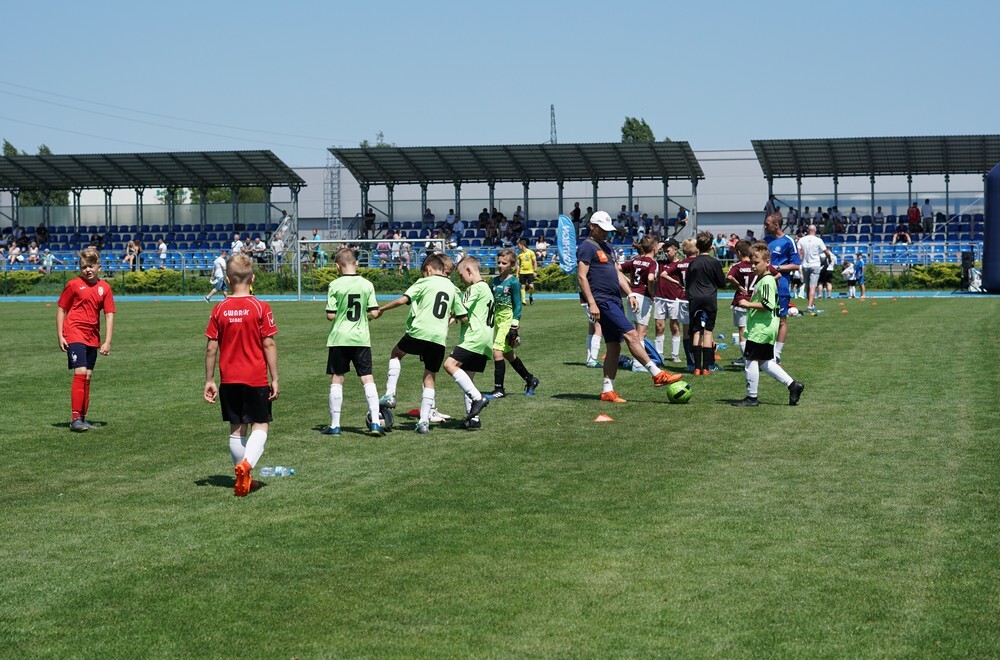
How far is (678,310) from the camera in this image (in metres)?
17.0

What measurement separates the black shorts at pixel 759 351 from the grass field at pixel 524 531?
660mm

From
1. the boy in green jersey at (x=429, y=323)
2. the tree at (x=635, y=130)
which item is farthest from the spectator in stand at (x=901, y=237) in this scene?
the tree at (x=635, y=130)

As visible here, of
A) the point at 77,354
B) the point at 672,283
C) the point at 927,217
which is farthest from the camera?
the point at 927,217

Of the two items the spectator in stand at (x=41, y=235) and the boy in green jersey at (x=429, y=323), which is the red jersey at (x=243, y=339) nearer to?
the boy in green jersey at (x=429, y=323)

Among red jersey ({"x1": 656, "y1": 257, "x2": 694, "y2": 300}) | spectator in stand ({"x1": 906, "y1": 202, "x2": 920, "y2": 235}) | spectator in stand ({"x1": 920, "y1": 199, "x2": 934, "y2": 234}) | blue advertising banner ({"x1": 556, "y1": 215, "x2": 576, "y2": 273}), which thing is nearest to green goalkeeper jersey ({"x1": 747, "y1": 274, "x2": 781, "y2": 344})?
red jersey ({"x1": 656, "y1": 257, "x2": 694, "y2": 300})

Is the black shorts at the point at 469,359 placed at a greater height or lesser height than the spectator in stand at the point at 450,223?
lesser

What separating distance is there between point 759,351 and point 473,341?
3.30m

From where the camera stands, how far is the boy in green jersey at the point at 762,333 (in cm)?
1316

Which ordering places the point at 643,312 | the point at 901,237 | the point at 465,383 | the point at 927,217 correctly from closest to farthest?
1. the point at 465,383
2. the point at 643,312
3. the point at 901,237
4. the point at 927,217

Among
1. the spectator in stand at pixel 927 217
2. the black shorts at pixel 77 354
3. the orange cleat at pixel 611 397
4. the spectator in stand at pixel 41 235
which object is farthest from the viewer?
the spectator in stand at pixel 41 235

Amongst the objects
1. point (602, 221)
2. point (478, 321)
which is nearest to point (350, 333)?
point (478, 321)

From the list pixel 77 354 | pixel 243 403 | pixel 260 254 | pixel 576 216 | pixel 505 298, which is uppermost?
pixel 576 216

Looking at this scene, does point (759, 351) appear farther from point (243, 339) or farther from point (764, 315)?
point (243, 339)

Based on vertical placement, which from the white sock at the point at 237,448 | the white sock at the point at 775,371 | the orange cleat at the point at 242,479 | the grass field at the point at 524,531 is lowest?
the grass field at the point at 524,531
